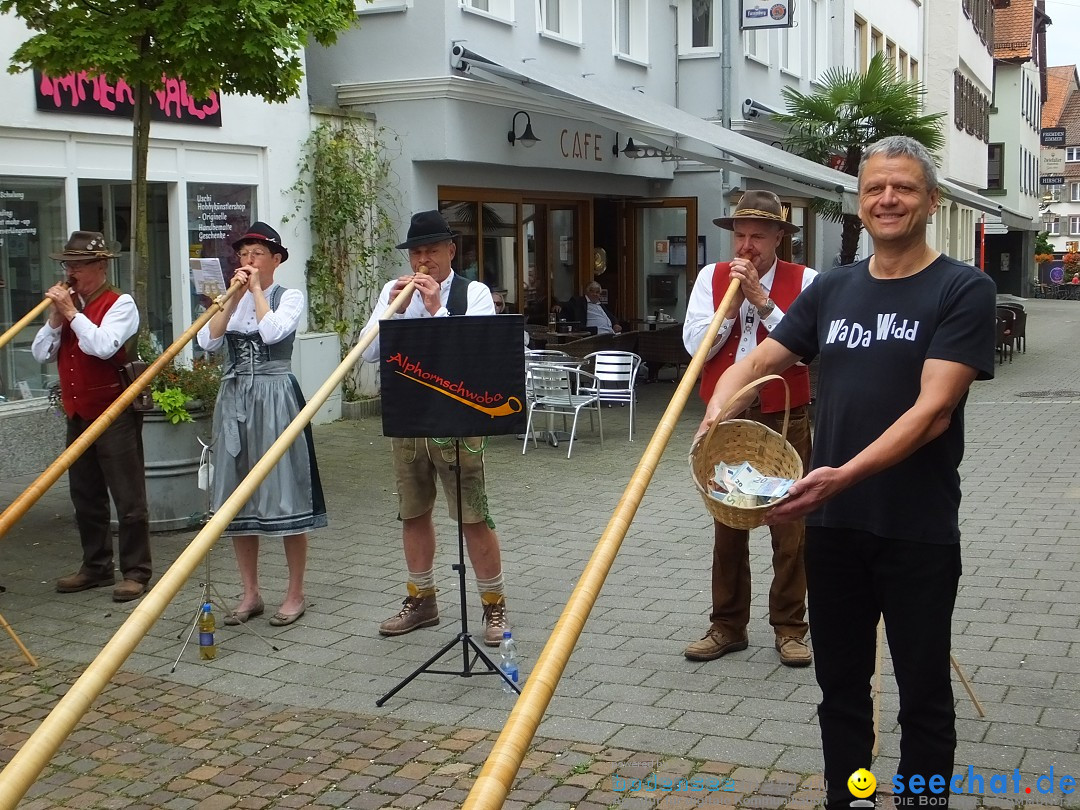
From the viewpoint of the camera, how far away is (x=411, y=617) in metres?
6.12

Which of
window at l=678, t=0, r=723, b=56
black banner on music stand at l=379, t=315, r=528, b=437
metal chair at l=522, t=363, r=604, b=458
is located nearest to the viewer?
black banner on music stand at l=379, t=315, r=528, b=437

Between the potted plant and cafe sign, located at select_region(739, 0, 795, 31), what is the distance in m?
12.9

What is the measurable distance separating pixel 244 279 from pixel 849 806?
145 inches

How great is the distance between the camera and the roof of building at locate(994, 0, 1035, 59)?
Answer: 2095 inches

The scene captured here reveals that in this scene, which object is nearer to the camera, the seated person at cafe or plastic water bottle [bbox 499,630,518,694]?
plastic water bottle [bbox 499,630,518,694]

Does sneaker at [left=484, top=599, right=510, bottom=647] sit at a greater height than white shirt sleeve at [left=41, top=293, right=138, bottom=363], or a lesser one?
lesser

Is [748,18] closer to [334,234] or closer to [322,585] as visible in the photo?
[334,234]

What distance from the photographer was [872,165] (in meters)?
3.47

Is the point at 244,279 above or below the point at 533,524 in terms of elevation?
above

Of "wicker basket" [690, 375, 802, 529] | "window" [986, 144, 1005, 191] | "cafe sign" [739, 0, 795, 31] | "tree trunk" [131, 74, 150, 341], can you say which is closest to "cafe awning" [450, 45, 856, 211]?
"cafe sign" [739, 0, 795, 31]

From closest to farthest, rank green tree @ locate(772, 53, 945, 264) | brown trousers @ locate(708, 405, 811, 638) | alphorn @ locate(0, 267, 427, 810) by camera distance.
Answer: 1. alphorn @ locate(0, 267, 427, 810)
2. brown trousers @ locate(708, 405, 811, 638)
3. green tree @ locate(772, 53, 945, 264)

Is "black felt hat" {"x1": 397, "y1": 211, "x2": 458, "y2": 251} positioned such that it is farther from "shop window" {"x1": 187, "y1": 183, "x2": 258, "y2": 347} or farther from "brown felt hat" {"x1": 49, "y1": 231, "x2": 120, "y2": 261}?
"shop window" {"x1": 187, "y1": 183, "x2": 258, "y2": 347}

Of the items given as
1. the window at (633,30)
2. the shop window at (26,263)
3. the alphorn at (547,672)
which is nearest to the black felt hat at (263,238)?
the alphorn at (547,672)

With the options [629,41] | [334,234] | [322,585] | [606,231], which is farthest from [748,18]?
[322,585]
